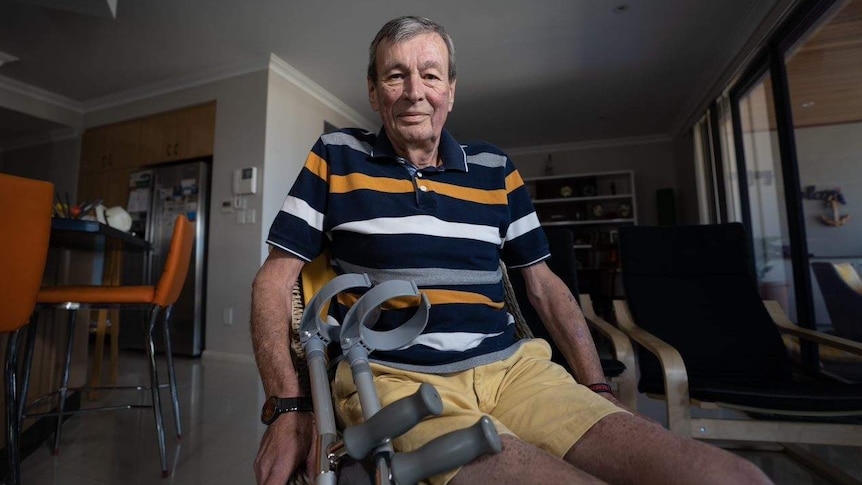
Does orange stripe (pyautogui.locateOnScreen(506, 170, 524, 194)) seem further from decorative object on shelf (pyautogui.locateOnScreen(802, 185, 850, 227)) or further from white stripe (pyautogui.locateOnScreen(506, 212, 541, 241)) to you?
decorative object on shelf (pyautogui.locateOnScreen(802, 185, 850, 227))

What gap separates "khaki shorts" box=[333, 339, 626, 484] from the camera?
0.62m

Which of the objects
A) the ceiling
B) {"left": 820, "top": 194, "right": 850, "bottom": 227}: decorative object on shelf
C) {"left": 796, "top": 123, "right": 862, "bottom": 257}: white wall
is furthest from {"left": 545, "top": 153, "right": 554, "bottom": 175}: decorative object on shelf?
{"left": 820, "top": 194, "right": 850, "bottom": 227}: decorative object on shelf

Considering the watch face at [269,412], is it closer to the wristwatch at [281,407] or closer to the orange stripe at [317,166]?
the wristwatch at [281,407]

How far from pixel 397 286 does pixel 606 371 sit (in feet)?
3.79

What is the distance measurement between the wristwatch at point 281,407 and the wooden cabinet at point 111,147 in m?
4.64

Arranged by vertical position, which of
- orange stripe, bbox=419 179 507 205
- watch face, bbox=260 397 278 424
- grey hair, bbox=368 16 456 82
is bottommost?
watch face, bbox=260 397 278 424

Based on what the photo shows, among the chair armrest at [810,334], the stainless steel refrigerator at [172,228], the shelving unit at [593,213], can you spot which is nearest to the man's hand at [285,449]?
the chair armrest at [810,334]

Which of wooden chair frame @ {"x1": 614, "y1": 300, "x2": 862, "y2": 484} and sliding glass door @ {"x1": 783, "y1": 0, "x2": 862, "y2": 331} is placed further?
sliding glass door @ {"x1": 783, "y1": 0, "x2": 862, "y2": 331}

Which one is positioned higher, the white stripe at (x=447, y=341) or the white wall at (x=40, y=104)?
the white wall at (x=40, y=104)

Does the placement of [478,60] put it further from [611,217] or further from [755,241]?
[611,217]

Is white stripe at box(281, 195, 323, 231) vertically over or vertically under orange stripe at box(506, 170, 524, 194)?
under

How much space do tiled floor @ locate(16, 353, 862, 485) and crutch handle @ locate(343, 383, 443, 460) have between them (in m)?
1.31

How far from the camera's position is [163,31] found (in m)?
3.24

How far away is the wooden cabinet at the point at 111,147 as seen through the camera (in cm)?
432
